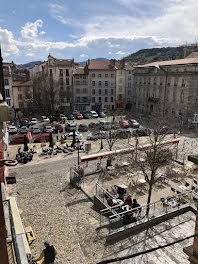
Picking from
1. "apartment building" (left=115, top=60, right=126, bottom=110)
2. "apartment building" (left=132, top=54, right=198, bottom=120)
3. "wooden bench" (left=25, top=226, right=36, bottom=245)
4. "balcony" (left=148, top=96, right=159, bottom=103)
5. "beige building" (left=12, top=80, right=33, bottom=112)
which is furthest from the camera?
"apartment building" (left=115, top=60, right=126, bottom=110)

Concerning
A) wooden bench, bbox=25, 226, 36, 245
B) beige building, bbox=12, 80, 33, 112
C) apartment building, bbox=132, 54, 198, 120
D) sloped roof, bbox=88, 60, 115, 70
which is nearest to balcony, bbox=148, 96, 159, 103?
apartment building, bbox=132, 54, 198, 120

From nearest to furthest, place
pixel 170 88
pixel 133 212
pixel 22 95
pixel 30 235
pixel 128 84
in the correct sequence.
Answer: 1. pixel 30 235
2. pixel 133 212
3. pixel 170 88
4. pixel 22 95
5. pixel 128 84

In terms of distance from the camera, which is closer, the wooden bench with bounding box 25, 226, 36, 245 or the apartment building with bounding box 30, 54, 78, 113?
the wooden bench with bounding box 25, 226, 36, 245

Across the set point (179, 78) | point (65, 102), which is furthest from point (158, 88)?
point (65, 102)

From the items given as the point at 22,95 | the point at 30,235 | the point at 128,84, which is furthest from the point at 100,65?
the point at 30,235

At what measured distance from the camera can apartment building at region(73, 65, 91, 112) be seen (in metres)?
53.1

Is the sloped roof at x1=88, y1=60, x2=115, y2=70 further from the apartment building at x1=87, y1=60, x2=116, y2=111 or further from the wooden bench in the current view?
the wooden bench

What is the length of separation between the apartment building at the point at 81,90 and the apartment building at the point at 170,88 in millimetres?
12555

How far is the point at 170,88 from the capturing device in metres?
43.0

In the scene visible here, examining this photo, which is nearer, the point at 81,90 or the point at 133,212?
the point at 133,212

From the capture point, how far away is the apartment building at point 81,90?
53.1 m

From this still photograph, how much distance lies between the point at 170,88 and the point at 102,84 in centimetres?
1793

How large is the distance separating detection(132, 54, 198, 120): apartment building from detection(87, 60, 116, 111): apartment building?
6.36m

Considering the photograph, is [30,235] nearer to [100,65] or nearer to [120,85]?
[100,65]
